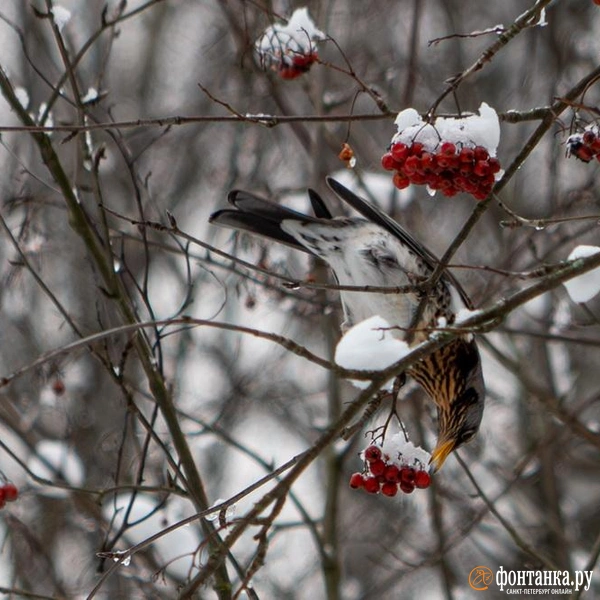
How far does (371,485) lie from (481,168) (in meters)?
1.06

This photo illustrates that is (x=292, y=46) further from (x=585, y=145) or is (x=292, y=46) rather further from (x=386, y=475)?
(x=386, y=475)

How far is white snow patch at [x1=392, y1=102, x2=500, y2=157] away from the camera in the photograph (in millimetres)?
2734

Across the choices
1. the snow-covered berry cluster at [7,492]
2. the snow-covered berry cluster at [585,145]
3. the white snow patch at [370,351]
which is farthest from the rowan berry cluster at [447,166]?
the snow-covered berry cluster at [7,492]

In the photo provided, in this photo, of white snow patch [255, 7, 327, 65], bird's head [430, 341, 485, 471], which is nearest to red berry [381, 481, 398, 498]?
bird's head [430, 341, 485, 471]

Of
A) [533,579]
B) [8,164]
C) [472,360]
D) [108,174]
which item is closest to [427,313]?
[472,360]

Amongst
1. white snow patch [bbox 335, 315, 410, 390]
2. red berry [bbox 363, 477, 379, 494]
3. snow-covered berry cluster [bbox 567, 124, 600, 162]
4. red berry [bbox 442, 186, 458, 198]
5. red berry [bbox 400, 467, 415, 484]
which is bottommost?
red berry [bbox 363, 477, 379, 494]

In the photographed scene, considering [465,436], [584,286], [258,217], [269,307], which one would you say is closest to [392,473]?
[584,286]

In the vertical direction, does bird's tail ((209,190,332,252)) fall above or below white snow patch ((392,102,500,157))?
above

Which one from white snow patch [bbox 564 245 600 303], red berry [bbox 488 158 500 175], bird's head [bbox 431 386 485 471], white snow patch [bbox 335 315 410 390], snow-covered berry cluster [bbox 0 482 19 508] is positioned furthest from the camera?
bird's head [bbox 431 386 485 471]

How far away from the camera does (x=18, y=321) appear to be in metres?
8.05

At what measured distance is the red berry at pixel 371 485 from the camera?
9.82 feet

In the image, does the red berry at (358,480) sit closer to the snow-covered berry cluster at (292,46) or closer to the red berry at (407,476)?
the red berry at (407,476)

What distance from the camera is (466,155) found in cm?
272

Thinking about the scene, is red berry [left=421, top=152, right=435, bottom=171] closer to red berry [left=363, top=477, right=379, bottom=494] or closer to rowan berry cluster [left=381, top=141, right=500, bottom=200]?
rowan berry cluster [left=381, top=141, right=500, bottom=200]
